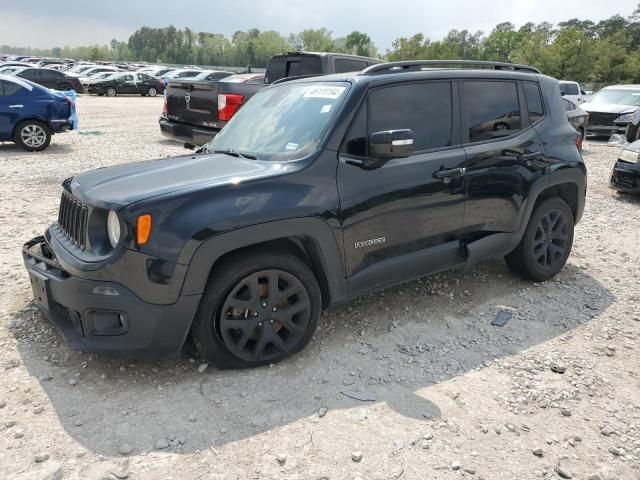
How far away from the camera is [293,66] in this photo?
9.03 metres

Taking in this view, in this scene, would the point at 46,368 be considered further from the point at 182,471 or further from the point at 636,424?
the point at 636,424

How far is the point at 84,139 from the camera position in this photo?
13.1 meters

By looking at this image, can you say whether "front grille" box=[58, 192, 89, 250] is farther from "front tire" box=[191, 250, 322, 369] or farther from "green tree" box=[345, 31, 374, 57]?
"green tree" box=[345, 31, 374, 57]

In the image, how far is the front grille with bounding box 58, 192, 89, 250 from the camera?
309cm

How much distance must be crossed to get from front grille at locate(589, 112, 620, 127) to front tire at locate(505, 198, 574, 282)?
40.1ft

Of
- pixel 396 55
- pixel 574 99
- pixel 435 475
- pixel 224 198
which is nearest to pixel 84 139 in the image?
pixel 224 198

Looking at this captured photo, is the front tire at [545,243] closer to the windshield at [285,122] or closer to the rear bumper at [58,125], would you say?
the windshield at [285,122]

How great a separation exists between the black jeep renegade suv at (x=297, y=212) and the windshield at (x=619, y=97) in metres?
13.4

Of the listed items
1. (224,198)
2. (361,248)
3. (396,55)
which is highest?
(396,55)

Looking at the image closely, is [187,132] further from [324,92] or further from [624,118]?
[624,118]

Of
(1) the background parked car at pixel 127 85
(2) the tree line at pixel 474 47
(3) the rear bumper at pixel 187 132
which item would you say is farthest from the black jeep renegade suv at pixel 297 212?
(2) the tree line at pixel 474 47

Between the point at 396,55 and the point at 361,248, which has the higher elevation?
the point at 396,55

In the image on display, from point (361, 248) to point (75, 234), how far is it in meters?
1.77

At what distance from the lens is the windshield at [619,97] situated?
15.6m
